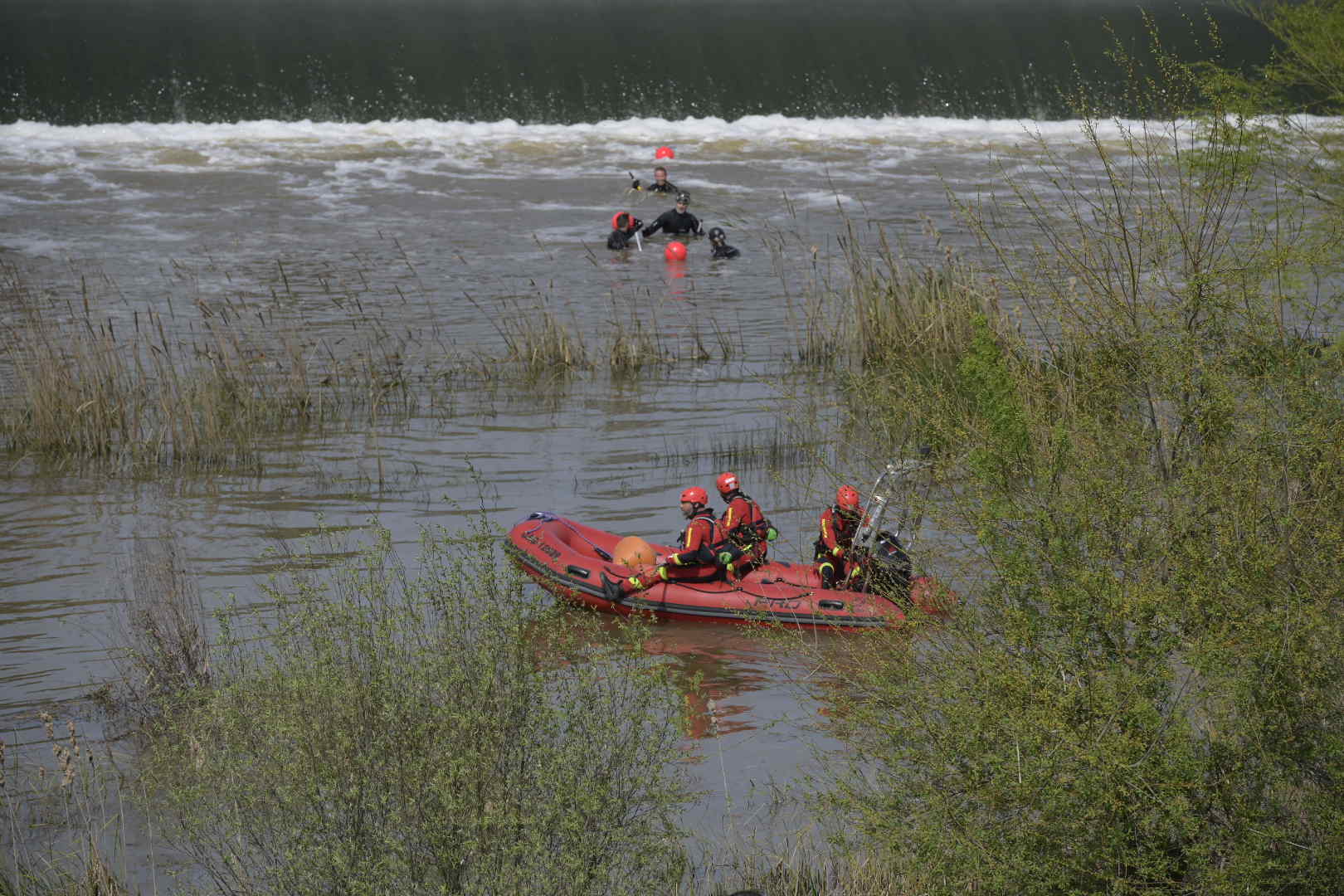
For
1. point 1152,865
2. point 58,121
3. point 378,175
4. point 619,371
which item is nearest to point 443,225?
point 378,175

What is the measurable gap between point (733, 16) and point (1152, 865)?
45.8 meters

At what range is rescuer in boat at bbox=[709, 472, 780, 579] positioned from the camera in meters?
9.18

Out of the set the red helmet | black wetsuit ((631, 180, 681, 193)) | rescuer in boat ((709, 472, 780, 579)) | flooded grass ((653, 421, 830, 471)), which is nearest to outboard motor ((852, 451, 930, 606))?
rescuer in boat ((709, 472, 780, 579))

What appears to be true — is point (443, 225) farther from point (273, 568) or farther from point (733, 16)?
point (733, 16)

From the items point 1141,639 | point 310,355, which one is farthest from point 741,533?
point 310,355

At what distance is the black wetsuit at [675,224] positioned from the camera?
2184 centimetres

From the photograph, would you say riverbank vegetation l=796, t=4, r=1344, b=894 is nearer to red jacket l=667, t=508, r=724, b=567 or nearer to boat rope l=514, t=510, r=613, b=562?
red jacket l=667, t=508, r=724, b=567

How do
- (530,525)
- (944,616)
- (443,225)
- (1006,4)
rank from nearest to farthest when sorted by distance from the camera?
(944,616), (530,525), (443,225), (1006,4)

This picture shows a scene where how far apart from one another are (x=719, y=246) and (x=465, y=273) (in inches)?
149

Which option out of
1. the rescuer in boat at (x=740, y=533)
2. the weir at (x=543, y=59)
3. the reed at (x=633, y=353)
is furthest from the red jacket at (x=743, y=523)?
the weir at (x=543, y=59)

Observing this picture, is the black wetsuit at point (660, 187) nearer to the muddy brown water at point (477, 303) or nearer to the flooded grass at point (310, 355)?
the muddy brown water at point (477, 303)

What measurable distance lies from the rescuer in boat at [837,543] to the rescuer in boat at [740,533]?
1.53 feet

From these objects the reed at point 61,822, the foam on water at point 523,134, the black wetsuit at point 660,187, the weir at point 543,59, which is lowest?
the reed at point 61,822

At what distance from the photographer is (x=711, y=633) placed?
906 cm
